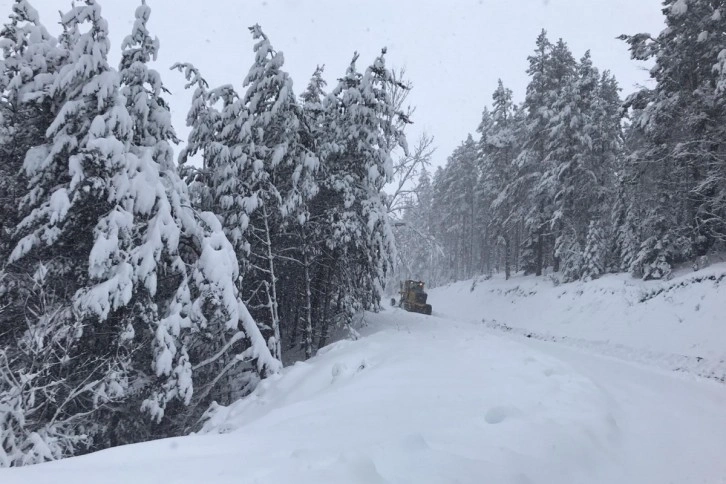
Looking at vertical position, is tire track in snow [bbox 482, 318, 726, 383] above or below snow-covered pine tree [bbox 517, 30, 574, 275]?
below

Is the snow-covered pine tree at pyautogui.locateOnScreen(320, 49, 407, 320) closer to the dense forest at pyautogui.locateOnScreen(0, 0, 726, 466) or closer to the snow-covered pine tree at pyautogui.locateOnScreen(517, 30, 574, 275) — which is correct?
the dense forest at pyautogui.locateOnScreen(0, 0, 726, 466)

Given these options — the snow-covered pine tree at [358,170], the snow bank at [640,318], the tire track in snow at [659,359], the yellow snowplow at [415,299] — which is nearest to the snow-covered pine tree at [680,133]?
the snow bank at [640,318]

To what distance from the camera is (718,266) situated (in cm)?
1661

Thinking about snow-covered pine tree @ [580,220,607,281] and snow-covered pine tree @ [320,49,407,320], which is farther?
snow-covered pine tree @ [580,220,607,281]

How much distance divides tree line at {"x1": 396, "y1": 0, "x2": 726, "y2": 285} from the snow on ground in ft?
25.3

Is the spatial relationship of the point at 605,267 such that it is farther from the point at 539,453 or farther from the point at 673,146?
the point at 539,453

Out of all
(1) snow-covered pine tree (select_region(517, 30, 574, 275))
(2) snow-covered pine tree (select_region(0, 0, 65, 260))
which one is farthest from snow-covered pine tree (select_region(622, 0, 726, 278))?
(2) snow-covered pine tree (select_region(0, 0, 65, 260))

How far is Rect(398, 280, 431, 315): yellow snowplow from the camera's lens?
2936 centimetres

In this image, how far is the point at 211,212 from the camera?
31.6 feet

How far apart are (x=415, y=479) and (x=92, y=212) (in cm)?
773

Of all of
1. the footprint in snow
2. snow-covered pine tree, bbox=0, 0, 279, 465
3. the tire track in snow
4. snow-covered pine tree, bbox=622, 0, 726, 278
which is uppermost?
snow-covered pine tree, bbox=622, 0, 726, 278

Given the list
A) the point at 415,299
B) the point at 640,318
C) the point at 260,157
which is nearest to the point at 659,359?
the point at 640,318

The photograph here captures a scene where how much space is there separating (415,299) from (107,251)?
24095 millimetres

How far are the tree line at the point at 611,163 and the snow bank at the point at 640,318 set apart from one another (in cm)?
137
